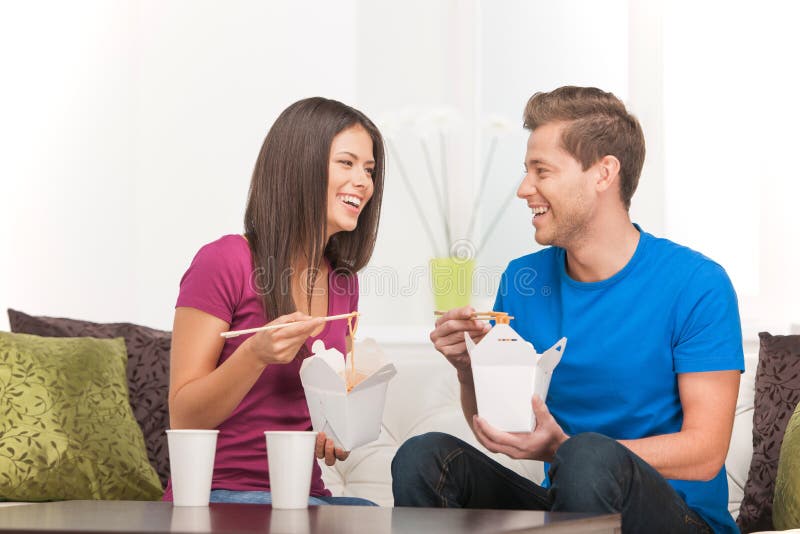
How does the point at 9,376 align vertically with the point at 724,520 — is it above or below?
above

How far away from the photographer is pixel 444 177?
3357 mm

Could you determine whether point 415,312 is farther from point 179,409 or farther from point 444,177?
point 179,409

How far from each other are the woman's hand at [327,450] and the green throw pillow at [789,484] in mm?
914

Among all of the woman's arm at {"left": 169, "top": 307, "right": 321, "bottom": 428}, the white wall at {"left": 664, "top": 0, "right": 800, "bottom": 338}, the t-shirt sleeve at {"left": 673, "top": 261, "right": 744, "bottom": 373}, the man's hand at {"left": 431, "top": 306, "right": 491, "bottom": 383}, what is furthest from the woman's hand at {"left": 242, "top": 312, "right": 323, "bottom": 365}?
the white wall at {"left": 664, "top": 0, "right": 800, "bottom": 338}

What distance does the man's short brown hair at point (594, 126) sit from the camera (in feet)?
6.66

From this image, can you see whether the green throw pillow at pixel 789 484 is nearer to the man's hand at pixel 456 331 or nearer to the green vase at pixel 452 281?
the man's hand at pixel 456 331

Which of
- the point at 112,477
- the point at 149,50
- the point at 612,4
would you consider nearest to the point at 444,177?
the point at 612,4

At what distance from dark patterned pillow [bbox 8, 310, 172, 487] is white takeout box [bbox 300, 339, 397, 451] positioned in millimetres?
912

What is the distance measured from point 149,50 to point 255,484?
223 cm

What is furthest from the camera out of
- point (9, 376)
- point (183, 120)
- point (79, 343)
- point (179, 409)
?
point (183, 120)

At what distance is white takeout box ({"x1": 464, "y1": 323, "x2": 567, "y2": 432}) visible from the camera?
1.65 meters

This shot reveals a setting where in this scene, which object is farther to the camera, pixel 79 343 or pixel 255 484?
pixel 79 343

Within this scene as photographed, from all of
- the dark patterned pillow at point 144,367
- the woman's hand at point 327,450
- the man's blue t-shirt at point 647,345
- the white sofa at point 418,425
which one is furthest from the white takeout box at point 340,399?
the dark patterned pillow at point 144,367

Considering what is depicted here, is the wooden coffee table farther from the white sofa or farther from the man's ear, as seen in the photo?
the white sofa
